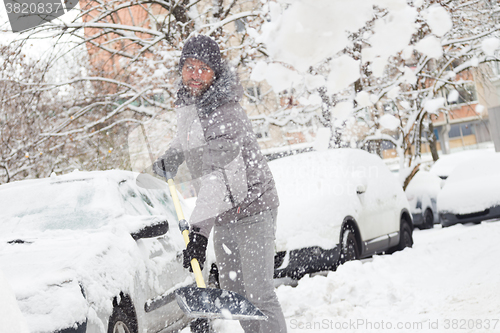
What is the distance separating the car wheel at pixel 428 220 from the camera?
40.0 ft

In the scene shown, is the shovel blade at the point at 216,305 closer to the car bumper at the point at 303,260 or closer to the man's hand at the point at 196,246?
the man's hand at the point at 196,246

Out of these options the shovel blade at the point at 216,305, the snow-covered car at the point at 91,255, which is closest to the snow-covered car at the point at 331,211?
the snow-covered car at the point at 91,255

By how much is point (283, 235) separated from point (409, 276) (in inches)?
53.9

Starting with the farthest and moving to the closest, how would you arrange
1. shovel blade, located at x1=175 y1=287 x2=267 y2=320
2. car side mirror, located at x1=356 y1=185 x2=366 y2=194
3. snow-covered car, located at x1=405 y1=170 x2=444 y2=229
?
snow-covered car, located at x1=405 y1=170 x2=444 y2=229, car side mirror, located at x1=356 y1=185 x2=366 y2=194, shovel blade, located at x1=175 y1=287 x2=267 y2=320

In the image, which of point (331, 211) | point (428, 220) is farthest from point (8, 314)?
point (428, 220)

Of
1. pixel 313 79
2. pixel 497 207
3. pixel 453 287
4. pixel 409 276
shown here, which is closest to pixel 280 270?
pixel 409 276

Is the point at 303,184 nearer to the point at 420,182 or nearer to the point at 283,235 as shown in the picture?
the point at 283,235

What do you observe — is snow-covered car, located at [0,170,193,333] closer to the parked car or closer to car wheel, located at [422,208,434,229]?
car wheel, located at [422,208,434,229]

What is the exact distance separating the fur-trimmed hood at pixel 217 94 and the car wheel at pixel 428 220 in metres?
10.1

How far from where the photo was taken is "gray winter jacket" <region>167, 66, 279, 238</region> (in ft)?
9.28

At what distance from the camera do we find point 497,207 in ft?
31.8

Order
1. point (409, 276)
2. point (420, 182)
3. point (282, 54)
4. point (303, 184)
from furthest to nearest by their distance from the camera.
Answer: point (420, 182) → point (303, 184) → point (409, 276) → point (282, 54)

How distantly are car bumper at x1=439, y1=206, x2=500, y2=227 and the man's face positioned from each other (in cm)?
822

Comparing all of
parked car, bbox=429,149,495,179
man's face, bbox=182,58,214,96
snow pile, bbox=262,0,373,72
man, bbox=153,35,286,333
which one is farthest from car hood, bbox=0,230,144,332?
parked car, bbox=429,149,495,179
